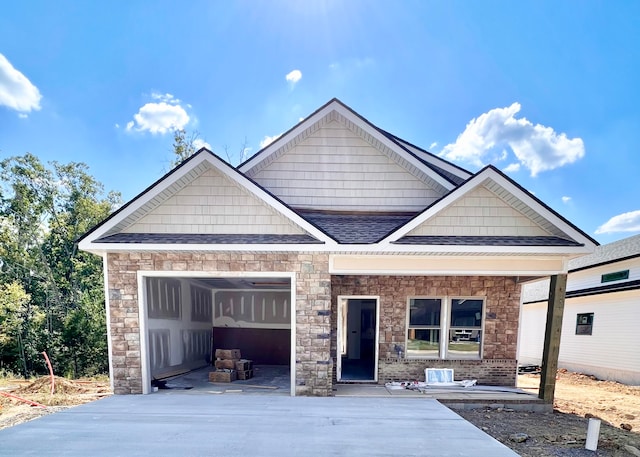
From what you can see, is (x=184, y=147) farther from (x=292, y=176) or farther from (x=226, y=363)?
(x=226, y=363)

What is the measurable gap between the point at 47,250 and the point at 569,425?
91.9 feet

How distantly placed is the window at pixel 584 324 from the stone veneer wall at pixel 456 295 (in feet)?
26.3

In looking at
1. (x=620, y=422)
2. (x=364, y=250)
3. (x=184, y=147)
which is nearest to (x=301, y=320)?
(x=364, y=250)

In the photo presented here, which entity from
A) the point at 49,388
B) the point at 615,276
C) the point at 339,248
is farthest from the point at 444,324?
the point at 49,388

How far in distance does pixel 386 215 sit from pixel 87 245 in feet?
22.1

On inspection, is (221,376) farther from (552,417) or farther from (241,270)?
(552,417)

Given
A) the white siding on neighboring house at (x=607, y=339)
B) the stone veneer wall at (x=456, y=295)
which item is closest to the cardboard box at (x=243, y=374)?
the stone veneer wall at (x=456, y=295)

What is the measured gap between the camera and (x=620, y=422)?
665cm

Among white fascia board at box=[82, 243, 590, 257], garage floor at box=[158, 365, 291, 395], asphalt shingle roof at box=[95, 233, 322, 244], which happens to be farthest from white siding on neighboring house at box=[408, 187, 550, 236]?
garage floor at box=[158, 365, 291, 395]

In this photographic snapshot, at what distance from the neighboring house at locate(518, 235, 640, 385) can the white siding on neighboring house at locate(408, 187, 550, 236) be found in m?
5.32

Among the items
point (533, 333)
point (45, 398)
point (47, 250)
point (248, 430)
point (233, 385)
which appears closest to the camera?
point (248, 430)

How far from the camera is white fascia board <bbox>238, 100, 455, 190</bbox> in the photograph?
305 inches

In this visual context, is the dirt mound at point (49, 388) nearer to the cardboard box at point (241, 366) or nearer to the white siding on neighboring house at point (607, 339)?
the cardboard box at point (241, 366)

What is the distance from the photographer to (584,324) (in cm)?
1267
